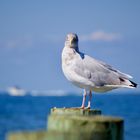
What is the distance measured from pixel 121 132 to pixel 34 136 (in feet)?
3.72

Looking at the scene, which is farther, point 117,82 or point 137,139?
point 137,139

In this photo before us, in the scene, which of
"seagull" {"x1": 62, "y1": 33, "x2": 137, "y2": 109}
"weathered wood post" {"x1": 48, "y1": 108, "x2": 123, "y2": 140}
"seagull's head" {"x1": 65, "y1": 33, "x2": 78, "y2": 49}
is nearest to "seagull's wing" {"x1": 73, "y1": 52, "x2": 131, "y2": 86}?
"seagull" {"x1": 62, "y1": 33, "x2": 137, "y2": 109}

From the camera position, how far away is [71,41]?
9.41 metres

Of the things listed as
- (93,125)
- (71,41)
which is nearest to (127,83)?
(71,41)

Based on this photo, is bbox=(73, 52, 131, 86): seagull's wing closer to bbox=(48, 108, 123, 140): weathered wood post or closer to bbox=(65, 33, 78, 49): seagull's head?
bbox=(65, 33, 78, 49): seagull's head

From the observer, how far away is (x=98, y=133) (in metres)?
5.14

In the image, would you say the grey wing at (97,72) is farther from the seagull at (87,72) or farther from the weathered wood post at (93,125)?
the weathered wood post at (93,125)

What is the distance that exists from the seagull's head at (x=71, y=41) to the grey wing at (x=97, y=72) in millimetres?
235

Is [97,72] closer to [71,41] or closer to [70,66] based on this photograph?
[70,66]

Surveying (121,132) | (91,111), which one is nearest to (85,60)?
(91,111)

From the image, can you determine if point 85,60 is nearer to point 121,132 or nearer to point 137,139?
point 121,132

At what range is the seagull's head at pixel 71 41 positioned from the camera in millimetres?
9367

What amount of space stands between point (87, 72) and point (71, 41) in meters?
0.65

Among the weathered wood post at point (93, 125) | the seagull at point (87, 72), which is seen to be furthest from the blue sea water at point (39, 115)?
the weathered wood post at point (93, 125)
